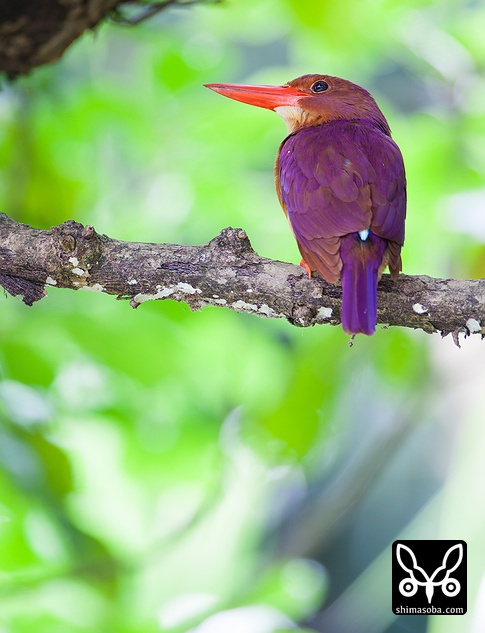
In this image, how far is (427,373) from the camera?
2.89 m

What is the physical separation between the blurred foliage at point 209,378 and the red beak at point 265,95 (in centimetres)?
25

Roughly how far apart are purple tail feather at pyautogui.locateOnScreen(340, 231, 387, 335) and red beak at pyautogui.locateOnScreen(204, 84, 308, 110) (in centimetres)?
81

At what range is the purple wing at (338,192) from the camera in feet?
6.95

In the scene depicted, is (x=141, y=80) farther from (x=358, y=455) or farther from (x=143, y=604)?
(x=143, y=604)

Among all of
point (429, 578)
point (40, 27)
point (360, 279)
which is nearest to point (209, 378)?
point (429, 578)

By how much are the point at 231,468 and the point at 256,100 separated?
1.25 metres

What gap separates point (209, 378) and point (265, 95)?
3.29 ft

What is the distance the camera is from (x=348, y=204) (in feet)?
7.06

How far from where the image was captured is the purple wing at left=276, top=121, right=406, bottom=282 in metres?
2.12

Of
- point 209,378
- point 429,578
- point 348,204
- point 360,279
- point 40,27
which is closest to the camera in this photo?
point 360,279

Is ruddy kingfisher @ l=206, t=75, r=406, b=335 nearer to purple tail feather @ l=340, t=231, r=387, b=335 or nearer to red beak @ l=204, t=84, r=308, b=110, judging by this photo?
purple tail feather @ l=340, t=231, r=387, b=335

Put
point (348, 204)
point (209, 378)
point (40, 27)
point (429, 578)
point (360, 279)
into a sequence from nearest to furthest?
point (360, 279), point (348, 204), point (40, 27), point (429, 578), point (209, 378)

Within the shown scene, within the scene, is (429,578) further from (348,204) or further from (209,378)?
(348,204)

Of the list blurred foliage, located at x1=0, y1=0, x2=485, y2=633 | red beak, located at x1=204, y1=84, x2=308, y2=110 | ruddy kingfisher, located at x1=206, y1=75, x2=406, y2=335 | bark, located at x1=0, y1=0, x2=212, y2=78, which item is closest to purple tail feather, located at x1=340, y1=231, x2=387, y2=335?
ruddy kingfisher, located at x1=206, y1=75, x2=406, y2=335
